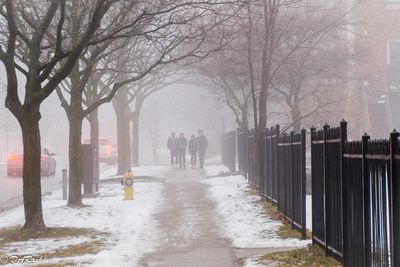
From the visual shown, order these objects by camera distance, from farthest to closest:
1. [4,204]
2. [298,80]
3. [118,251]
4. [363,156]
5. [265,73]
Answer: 1. [298,80]
2. [4,204]
3. [265,73]
4. [118,251]
5. [363,156]

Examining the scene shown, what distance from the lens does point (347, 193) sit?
A: 7.42 m

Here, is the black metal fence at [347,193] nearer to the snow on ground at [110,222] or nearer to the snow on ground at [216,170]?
the snow on ground at [110,222]

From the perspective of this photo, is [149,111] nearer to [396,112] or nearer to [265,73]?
[396,112]

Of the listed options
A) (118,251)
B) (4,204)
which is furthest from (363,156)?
(4,204)

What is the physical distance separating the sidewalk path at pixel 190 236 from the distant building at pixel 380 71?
25.0 metres

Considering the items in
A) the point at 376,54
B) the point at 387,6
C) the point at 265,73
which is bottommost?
the point at 265,73

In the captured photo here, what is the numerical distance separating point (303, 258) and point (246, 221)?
381 cm

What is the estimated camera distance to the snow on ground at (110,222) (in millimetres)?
9539

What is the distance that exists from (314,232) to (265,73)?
7.86m

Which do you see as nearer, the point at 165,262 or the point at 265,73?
the point at 165,262

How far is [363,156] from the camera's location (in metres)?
6.62

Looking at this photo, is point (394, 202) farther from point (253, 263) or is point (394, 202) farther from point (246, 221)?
point (246, 221)

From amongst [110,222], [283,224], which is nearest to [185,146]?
[110,222]

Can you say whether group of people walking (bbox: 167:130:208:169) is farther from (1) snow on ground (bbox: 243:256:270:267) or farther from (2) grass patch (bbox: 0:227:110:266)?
(1) snow on ground (bbox: 243:256:270:267)
